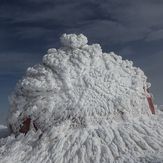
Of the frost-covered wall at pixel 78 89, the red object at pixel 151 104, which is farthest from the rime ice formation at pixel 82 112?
the red object at pixel 151 104

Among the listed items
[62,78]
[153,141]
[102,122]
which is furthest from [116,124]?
[62,78]

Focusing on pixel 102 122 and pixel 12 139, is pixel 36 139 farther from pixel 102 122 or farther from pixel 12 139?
pixel 102 122

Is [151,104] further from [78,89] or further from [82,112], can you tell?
[82,112]

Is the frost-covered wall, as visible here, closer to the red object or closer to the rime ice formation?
the rime ice formation

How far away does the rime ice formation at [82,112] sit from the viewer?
11781mm

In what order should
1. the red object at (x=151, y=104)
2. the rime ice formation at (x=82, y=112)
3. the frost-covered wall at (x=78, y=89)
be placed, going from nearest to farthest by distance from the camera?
1. the rime ice formation at (x=82, y=112)
2. the frost-covered wall at (x=78, y=89)
3. the red object at (x=151, y=104)

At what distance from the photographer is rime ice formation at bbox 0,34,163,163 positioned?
11.8 meters

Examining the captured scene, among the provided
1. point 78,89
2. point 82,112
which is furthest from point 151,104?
point 82,112

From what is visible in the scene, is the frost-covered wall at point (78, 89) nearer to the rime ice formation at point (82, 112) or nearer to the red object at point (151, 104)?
the rime ice formation at point (82, 112)

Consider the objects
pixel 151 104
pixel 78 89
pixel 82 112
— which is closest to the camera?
pixel 82 112

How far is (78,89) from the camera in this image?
42.8ft

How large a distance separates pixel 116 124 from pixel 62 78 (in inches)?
78.4

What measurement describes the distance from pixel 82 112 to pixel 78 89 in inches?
30.5

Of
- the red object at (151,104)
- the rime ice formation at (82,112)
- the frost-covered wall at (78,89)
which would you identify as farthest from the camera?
the red object at (151,104)
